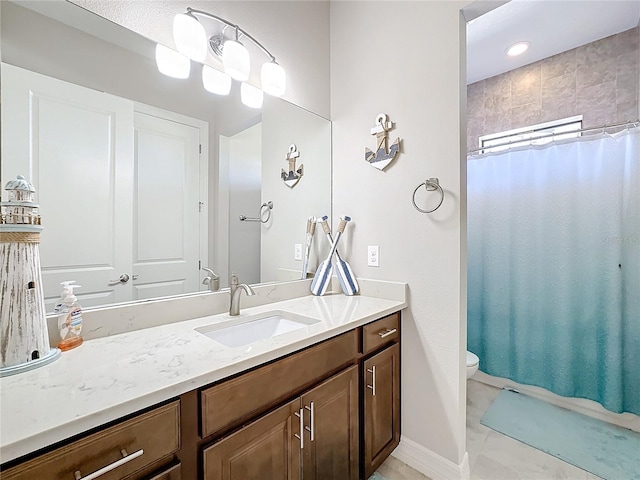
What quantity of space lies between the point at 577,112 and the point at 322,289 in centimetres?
250

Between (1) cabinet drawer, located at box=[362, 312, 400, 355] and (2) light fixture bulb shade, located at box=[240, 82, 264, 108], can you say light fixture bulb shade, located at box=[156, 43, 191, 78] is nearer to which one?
(2) light fixture bulb shade, located at box=[240, 82, 264, 108]

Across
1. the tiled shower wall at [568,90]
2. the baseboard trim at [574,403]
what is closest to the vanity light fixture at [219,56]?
the tiled shower wall at [568,90]

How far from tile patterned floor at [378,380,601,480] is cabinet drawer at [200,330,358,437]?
2.75 feet

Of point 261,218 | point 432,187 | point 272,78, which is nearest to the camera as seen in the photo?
point 432,187

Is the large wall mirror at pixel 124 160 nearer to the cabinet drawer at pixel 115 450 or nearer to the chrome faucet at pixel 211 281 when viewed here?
the chrome faucet at pixel 211 281

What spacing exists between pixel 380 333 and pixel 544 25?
8.03ft

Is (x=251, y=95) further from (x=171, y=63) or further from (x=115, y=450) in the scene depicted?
(x=115, y=450)

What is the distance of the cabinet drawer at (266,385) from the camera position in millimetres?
771

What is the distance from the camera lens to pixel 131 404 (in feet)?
2.03

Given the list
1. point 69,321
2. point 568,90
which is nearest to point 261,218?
point 69,321

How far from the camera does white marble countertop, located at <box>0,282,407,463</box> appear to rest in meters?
0.54

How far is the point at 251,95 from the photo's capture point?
5.08 feet

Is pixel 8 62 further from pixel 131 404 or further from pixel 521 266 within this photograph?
pixel 521 266

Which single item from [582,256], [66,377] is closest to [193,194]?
[66,377]
